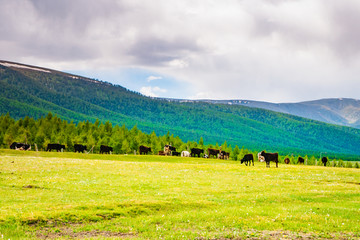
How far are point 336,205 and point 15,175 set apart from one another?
32.3 m

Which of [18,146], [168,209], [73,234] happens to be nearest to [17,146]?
[18,146]

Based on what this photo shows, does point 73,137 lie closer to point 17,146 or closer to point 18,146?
point 18,146

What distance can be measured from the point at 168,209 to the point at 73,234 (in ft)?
24.8

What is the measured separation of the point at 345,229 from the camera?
18562 millimetres

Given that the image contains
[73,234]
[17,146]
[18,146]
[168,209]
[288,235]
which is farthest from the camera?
[18,146]

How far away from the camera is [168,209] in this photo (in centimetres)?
2286

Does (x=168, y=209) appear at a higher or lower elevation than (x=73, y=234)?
higher

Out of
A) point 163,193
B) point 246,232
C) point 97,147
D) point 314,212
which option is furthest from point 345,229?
point 97,147

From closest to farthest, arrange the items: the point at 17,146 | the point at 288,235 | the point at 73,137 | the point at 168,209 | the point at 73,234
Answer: the point at 73,234 → the point at 288,235 → the point at 168,209 → the point at 17,146 → the point at 73,137

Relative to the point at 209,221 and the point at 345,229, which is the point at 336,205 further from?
the point at 209,221

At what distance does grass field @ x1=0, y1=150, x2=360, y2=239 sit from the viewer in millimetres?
17547

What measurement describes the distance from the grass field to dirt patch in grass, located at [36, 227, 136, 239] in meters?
0.05

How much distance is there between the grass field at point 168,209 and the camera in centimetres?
1755

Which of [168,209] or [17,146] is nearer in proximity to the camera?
[168,209]
